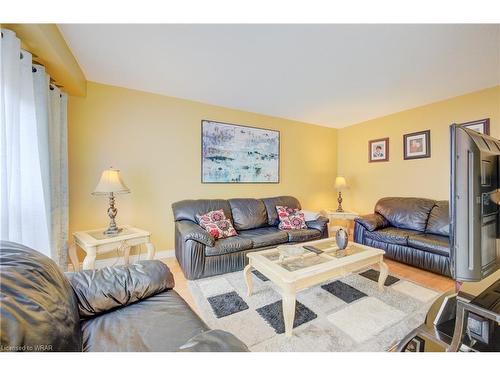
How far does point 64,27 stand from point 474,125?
453 cm

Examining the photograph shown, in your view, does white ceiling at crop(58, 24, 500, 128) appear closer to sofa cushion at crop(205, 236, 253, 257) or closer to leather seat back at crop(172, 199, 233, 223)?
leather seat back at crop(172, 199, 233, 223)

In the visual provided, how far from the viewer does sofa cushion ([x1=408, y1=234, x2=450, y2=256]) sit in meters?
2.22

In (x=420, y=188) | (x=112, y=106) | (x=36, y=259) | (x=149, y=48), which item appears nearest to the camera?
(x=36, y=259)

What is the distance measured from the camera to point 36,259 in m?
0.83

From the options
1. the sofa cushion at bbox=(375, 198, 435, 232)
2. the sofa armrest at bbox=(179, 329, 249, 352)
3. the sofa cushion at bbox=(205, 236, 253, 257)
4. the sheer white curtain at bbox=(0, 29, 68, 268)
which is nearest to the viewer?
the sofa armrest at bbox=(179, 329, 249, 352)

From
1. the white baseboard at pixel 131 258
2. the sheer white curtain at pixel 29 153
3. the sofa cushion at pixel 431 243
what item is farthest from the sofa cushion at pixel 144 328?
the sofa cushion at pixel 431 243

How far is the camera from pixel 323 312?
162 centimetres

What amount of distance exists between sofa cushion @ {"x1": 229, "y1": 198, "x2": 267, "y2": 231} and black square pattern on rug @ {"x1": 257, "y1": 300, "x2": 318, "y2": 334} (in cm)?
131

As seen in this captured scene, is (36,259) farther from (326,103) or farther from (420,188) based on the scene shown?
(420,188)

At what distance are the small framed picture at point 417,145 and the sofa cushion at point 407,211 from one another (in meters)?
0.75

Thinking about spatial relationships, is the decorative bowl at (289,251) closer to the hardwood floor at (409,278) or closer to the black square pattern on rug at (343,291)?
Answer: the black square pattern on rug at (343,291)

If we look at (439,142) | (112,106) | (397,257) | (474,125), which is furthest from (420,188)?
(112,106)

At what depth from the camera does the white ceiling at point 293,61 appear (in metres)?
1.59

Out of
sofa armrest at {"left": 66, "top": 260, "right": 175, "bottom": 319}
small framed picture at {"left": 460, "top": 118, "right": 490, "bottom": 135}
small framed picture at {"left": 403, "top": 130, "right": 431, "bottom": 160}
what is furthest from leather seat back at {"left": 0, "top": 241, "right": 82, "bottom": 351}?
small framed picture at {"left": 403, "top": 130, "right": 431, "bottom": 160}
